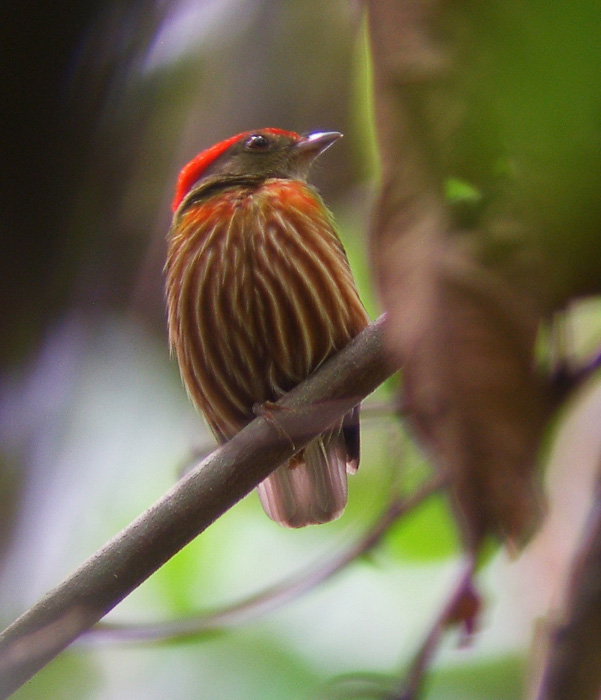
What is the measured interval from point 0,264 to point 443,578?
558mm

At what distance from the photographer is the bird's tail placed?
1.30 metres

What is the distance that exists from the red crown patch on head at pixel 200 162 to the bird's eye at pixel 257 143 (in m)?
0.03

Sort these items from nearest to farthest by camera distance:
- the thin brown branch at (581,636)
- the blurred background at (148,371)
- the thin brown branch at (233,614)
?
1. the thin brown branch at (581,636)
2. the blurred background at (148,371)
3. the thin brown branch at (233,614)

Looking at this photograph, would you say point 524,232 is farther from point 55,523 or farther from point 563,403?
point 55,523

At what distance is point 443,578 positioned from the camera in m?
0.85

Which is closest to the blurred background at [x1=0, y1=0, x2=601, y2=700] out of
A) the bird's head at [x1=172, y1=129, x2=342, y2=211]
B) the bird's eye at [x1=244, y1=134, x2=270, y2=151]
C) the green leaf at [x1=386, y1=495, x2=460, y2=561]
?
the green leaf at [x1=386, y1=495, x2=460, y2=561]

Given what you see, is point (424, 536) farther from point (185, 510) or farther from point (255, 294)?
point (255, 294)

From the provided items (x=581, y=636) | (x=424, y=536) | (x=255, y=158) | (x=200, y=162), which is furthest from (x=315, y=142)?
(x=581, y=636)

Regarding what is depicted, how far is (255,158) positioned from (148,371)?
70cm

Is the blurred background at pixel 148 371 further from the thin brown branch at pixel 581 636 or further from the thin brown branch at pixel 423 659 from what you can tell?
the thin brown branch at pixel 581 636

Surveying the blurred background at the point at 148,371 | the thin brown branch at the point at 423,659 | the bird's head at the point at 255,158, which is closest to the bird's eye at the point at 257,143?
the bird's head at the point at 255,158

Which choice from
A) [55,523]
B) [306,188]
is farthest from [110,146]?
[306,188]

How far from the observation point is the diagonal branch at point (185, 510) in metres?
0.94

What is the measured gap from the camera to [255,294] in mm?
1621
